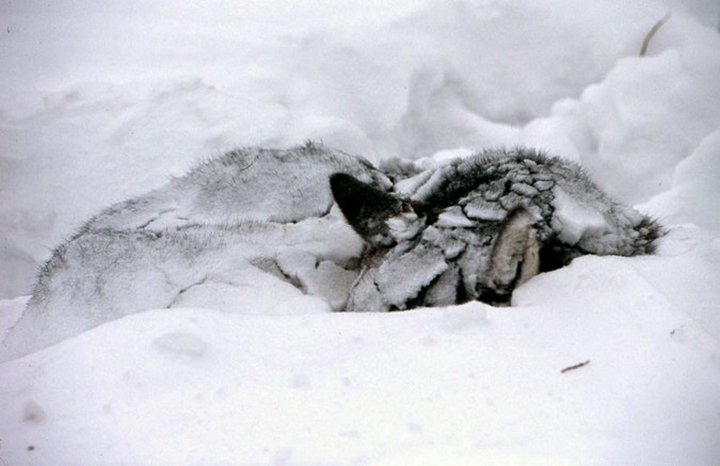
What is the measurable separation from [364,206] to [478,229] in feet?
0.87

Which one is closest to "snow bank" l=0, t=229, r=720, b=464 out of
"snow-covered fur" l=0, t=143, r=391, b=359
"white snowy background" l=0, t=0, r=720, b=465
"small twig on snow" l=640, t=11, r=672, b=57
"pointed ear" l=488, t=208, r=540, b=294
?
"white snowy background" l=0, t=0, r=720, b=465

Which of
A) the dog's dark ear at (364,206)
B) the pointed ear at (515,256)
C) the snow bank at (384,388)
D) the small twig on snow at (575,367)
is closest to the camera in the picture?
the snow bank at (384,388)

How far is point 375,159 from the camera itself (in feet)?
7.59

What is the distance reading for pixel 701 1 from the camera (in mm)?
3074

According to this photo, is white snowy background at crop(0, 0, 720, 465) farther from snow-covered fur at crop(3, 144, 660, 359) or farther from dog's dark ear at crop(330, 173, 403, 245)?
dog's dark ear at crop(330, 173, 403, 245)

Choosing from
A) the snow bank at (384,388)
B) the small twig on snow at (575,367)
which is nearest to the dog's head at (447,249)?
the snow bank at (384,388)

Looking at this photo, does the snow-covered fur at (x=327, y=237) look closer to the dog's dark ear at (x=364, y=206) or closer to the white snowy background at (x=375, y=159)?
the dog's dark ear at (x=364, y=206)

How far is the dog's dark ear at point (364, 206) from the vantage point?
4.86 feet

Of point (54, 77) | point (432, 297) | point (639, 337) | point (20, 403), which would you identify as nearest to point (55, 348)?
point (20, 403)

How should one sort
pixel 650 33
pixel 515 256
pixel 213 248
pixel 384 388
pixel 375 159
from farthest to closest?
pixel 650 33, pixel 375 159, pixel 213 248, pixel 515 256, pixel 384 388

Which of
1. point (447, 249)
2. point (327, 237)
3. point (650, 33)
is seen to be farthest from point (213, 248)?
point (650, 33)

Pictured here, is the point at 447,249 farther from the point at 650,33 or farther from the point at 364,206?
the point at 650,33

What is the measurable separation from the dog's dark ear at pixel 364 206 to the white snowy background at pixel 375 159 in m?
0.29

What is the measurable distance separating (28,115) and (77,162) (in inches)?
11.0
